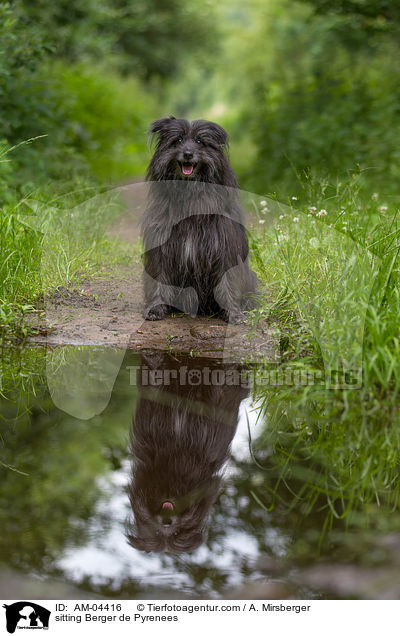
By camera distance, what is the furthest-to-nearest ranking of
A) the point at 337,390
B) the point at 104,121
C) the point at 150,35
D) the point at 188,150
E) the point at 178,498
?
1. the point at 150,35
2. the point at 104,121
3. the point at 188,150
4. the point at 337,390
5. the point at 178,498

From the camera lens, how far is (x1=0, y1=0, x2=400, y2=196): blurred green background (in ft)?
25.5

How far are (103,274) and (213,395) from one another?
260 centimetres

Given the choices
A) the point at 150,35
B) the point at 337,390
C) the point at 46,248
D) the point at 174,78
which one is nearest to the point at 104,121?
the point at 150,35

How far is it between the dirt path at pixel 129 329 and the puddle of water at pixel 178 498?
643mm

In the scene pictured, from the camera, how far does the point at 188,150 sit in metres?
4.22

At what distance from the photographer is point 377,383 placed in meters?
3.24

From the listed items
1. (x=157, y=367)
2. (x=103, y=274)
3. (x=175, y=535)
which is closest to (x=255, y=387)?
(x=157, y=367)

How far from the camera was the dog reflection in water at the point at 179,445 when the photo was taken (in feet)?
7.32

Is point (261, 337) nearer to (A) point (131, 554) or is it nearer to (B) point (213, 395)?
(B) point (213, 395)
